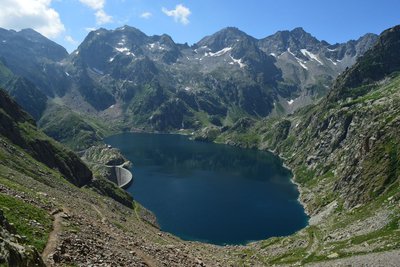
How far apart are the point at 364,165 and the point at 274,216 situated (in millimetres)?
50018

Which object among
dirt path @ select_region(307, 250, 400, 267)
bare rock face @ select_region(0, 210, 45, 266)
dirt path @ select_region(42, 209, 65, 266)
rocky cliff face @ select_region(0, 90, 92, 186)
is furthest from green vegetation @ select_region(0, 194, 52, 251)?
rocky cliff face @ select_region(0, 90, 92, 186)

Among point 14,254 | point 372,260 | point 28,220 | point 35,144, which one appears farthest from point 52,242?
point 35,144

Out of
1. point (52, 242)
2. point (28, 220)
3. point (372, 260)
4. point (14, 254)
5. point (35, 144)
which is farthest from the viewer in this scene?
point (35, 144)

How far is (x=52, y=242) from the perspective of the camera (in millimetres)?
37938

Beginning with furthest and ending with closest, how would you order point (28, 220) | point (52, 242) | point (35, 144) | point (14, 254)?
point (35, 144) → point (28, 220) → point (52, 242) → point (14, 254)

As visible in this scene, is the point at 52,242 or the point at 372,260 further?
the point at 372,260

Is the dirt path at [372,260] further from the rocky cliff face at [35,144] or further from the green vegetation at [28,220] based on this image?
the rocky cliff face at [35,144]

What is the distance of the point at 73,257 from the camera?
3544 cm

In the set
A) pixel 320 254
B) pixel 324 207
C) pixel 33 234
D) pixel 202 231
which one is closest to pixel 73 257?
pixel 33 234

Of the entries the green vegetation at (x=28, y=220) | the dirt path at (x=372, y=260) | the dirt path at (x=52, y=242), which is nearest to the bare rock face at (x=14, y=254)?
the dirt path at (x=52, y=242)

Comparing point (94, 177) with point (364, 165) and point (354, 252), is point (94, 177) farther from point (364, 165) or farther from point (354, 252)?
point (354, 252)

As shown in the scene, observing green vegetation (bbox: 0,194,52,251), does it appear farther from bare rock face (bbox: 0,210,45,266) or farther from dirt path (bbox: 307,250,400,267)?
dirt path (bbox: 307,250,400,267)

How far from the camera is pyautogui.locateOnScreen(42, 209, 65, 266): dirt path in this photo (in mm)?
33094

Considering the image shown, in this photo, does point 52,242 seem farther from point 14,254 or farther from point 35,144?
point 35,144
